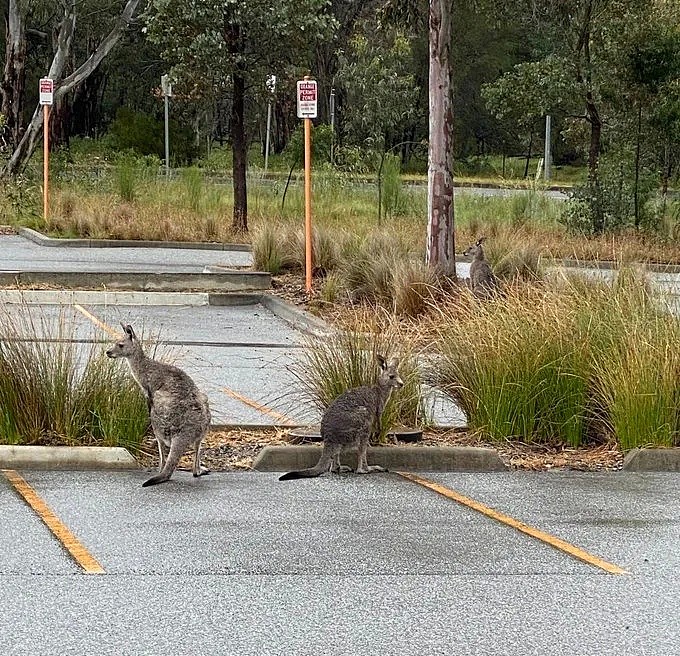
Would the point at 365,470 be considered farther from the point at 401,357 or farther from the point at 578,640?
the point at 578,640

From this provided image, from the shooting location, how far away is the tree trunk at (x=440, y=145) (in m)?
17.7

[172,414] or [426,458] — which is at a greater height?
[172,414]

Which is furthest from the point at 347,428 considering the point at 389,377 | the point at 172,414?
the point at 172,414

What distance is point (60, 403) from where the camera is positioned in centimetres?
966

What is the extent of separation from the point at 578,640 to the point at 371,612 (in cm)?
95

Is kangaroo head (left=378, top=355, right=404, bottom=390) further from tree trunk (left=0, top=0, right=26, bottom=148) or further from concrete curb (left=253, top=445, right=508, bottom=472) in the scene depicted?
tree trunk (left=0, top=0, right=26, bottom=148)

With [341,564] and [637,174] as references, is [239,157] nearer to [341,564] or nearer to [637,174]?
[637,174]

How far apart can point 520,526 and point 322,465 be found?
5.48 feet

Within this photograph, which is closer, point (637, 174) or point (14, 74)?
point (637, 174)

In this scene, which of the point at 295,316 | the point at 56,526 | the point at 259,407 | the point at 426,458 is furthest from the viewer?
the point at 295,316

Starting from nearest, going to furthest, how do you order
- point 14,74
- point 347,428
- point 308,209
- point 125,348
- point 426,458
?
1. point 347,428
2. point 125,348
3. point 426,458
4. point 308,209
5. point 14,74

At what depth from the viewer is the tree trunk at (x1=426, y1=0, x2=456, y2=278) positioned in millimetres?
→ 17734

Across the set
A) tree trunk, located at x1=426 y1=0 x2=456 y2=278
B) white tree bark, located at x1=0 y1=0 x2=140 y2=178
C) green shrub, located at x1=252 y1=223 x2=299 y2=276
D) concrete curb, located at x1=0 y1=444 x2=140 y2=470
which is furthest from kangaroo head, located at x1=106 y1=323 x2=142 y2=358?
white tree bark, located at x1=0 y1=0 x2=140 y2=178

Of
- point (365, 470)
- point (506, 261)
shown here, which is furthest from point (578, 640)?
point (506, 261)
